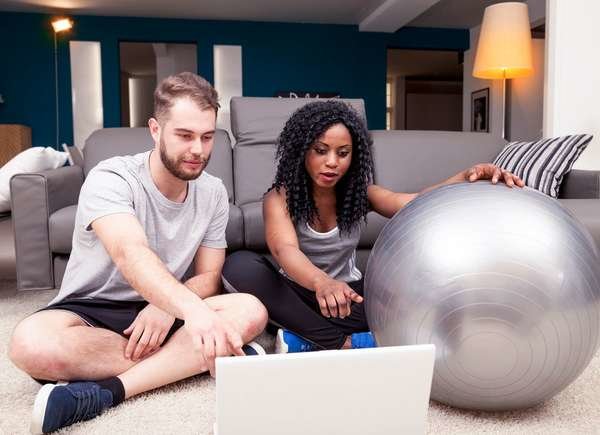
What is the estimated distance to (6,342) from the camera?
67.8 inches

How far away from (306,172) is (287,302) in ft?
1.23

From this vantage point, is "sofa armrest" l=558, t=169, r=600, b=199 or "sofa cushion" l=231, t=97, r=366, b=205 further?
"sofa cushion" l=231, t=97, r=366, b=205

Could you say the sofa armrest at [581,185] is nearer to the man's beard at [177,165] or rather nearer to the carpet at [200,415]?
the carpet at [200,415]

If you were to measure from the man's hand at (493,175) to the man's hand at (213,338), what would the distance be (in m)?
0.62

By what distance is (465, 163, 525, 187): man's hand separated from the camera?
116 cm

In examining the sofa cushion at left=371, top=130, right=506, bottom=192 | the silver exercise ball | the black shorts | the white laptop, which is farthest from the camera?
the sofa cushion at left=371, top=130, right=506, bottom=192

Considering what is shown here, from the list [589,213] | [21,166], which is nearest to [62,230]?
[21,166]

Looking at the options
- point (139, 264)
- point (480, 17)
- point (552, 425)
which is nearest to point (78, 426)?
point (139, 264)

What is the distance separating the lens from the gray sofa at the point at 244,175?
2.08m

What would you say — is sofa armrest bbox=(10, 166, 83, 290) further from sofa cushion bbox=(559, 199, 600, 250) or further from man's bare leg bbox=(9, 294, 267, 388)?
sofa cushion bbox=(559, 199, 600, 250)

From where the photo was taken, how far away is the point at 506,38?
3777 mm

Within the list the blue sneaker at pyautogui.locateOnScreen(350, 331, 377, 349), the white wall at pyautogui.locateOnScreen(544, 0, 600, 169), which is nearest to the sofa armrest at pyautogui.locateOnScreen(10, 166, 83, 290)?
the blue sneaker at pyautogui.locateOnScreen(350, 331, 377, 349)

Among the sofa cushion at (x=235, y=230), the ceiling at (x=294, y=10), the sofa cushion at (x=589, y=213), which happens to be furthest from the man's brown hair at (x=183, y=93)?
the ceiling at (x=294, y=10)

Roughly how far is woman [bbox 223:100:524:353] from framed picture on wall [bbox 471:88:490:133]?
5.53 meters
